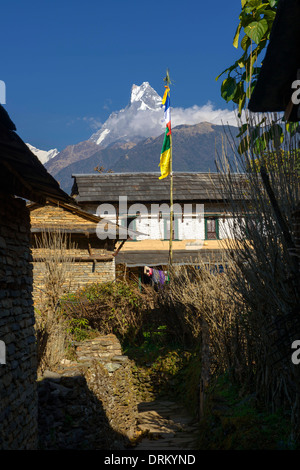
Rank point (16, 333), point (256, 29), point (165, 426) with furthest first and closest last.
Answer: point (165, 426) < point (16, 333) < point (256, 29)

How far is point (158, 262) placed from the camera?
20.6 meters

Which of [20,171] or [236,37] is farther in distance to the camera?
[20,171]

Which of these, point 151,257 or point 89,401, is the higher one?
point 151,257

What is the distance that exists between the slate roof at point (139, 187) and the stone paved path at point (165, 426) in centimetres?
1159

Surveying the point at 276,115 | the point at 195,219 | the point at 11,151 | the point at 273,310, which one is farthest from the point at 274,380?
the point at 195,219

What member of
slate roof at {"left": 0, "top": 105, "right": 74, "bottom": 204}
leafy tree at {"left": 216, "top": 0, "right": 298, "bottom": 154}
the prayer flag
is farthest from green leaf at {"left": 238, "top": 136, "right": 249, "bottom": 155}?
Result: the prayer flag

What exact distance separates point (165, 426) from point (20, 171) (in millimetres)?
7709

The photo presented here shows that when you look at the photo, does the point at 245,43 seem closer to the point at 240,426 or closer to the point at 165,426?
the point at 240,426

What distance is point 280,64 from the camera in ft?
15.3

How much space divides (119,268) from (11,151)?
16.3 metres

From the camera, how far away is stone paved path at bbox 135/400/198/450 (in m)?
9.07

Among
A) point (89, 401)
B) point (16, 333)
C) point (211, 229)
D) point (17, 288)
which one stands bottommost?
point (89, 401)

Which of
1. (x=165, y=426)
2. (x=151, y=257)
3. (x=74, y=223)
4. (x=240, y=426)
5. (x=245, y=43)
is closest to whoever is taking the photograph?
(x=245, y=43)

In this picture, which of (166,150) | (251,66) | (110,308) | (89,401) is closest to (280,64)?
(251,66)
